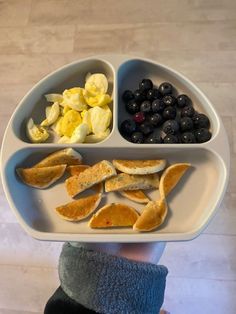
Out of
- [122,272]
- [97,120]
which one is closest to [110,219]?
[122,272]

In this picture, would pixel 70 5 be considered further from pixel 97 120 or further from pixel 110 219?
pixel 110 219

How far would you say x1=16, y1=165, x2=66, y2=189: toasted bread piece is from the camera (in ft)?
2.63

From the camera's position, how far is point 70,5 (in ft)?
5.10

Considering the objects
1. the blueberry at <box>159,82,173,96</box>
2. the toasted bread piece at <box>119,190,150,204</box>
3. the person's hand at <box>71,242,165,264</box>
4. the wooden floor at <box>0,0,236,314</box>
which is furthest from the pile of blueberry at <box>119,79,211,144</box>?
the wooden floor at <box>0,0,236,314</box>

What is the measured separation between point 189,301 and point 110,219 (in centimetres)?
50

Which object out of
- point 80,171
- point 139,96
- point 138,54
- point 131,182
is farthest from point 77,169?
point 138,54

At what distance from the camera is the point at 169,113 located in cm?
85

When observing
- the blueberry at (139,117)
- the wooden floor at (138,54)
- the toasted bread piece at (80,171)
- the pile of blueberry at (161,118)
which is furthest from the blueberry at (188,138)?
the wooden floor at (138,54)

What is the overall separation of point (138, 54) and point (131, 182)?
773 mm

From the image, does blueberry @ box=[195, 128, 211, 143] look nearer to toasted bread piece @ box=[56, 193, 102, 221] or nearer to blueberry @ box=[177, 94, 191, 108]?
blueberry @ box=[177, 94, 191, 108]

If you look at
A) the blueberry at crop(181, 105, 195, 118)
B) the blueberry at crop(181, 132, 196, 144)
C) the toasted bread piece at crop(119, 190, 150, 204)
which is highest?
the blueberry at crop(181, 105, 195, 118)

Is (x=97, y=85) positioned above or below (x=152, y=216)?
above

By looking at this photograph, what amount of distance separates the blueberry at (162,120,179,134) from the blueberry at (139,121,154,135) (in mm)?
32

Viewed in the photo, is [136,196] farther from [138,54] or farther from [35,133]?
[138,54]
